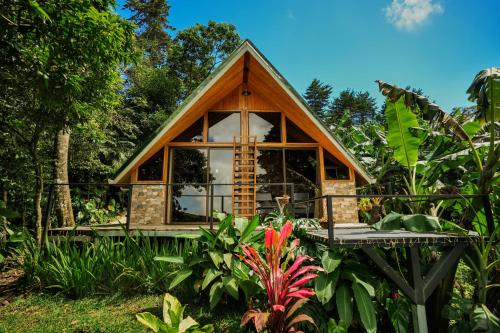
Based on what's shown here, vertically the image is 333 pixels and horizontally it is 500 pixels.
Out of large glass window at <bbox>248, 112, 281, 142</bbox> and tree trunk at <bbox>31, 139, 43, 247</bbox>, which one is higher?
large glass window at <bbox>248, 112, 281, 142</bbox>

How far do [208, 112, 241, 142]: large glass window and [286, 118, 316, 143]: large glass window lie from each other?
165cm

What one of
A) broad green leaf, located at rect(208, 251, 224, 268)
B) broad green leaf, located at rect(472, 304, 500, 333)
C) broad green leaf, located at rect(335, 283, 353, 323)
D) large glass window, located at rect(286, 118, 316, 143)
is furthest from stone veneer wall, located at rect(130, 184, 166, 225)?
broad green leaf, located at rect(472, 304, 500, 333)

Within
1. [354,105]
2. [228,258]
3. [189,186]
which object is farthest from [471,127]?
[354,105]

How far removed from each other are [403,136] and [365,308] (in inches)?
123

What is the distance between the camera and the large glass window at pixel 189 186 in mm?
8547

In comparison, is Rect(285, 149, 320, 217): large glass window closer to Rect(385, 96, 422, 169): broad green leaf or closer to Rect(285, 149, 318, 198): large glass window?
Rect(285, 149, 318, 198): large glass window

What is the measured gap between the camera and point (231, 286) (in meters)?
3.84

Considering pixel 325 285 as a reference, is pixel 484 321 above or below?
below

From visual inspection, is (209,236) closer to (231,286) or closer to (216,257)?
(216,257)

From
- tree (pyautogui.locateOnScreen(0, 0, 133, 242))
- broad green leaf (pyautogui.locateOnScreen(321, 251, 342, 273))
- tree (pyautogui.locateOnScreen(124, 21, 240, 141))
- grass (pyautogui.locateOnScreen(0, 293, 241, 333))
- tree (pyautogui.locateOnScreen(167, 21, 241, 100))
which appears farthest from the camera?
tree (pyautogui.locateOnScreen(167, 21, 241, 100))

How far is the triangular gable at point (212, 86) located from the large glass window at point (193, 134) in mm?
1289

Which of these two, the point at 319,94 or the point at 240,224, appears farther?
the point at 319,94

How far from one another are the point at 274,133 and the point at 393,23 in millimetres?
5025

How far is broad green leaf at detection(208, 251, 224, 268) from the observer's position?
404 cm
